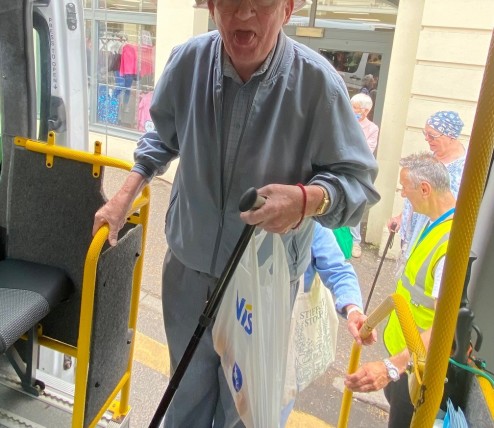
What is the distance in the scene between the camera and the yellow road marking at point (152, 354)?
2.40 m

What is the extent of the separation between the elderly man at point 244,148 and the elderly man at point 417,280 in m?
0.33

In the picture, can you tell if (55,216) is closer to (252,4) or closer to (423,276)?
(252,4)

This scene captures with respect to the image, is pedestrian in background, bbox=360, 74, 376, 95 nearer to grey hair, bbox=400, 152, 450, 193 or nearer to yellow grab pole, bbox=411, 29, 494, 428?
grey hair, bbox=400, 152, 450, 193

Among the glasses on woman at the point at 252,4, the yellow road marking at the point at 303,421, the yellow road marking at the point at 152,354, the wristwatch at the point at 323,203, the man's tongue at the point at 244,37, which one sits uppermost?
the glasses on woman at the point at 252,4

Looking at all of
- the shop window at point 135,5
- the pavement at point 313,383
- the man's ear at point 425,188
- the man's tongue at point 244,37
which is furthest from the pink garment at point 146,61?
the man's tongue at point 244,37

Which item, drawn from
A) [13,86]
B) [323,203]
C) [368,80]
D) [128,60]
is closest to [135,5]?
[128,60]

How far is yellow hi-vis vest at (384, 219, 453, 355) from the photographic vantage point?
153cm

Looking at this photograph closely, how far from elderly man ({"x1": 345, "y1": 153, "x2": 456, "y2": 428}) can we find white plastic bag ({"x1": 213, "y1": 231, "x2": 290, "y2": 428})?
277 millimetres

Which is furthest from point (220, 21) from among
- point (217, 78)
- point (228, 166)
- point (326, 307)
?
point (326, 307)

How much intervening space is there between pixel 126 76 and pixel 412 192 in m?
3.82

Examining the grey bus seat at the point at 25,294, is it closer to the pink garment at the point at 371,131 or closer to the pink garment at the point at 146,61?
the pink garment at the point at 371,131

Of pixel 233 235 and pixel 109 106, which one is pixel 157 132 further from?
pixel 109 106

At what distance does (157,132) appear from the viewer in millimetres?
1345

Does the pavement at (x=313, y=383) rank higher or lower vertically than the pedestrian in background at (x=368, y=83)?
lower
